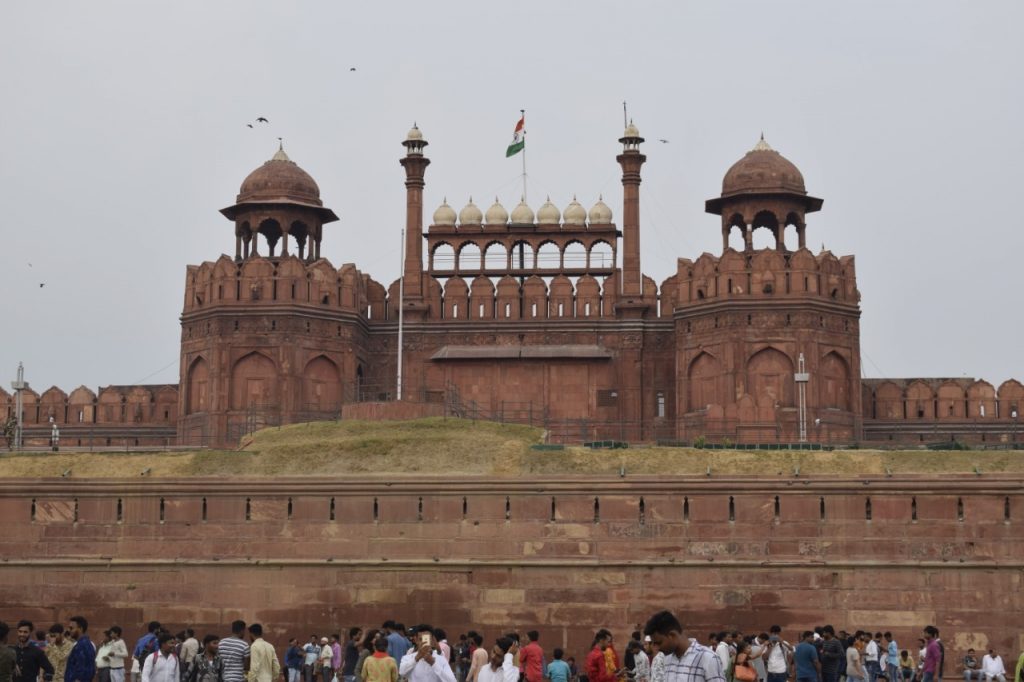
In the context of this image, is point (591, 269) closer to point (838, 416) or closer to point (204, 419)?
point (838, 416)

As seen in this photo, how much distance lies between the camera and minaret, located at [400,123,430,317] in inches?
2047

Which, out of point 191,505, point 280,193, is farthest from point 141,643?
point 280,193

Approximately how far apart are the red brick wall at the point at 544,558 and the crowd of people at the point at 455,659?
4466mm

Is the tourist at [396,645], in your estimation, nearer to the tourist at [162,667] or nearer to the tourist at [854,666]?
the tourist at [162,667]

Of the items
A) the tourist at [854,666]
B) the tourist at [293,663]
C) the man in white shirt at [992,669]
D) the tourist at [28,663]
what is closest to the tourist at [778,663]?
the tourist at [854,666]

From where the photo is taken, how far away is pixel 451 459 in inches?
1576

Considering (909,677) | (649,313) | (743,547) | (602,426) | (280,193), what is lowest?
(909,677)

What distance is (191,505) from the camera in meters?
39.1

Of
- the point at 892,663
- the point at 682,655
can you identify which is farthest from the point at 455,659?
the point at 682,655

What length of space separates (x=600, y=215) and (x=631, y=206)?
4.54ft

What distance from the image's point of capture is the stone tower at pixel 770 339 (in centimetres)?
4703

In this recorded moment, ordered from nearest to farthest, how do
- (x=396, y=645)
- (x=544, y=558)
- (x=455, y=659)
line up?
(x=396, y=645), (x=455, y=659), (x=544, y=558)

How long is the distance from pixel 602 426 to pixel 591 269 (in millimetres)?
5392

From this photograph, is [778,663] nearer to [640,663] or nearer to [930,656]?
[640,663]
